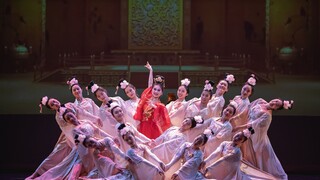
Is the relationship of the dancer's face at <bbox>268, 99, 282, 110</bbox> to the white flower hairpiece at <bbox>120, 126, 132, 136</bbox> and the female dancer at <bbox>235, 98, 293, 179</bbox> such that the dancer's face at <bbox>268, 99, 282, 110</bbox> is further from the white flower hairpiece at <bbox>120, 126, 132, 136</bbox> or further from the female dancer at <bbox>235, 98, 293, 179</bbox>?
the white flower hairpiece at <bbox>120, 126, 132, 136</bbox>

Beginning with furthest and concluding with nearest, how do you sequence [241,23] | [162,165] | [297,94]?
[241,23]
[297,94]
[162,165]

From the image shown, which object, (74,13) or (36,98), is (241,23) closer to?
(74,13)

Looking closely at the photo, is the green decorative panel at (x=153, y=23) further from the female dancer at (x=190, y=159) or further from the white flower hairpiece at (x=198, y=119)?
the female dancer at (x=190, y=159)

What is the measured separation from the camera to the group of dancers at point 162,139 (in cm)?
498

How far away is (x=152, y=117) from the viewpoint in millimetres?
5543

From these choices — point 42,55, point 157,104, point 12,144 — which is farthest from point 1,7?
point 157,104

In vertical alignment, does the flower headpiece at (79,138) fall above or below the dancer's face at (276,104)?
below

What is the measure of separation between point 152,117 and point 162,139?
0.31 m

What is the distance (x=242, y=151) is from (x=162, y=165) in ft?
3.24

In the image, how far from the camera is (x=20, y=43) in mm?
9922

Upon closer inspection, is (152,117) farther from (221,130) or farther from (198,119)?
(221,130)

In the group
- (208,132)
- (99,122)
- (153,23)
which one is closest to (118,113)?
(99,122)

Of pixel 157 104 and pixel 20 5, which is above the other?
pixel 20 5

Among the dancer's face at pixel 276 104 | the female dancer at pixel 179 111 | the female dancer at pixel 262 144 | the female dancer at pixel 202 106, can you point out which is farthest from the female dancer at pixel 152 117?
the dancer's face at pixel 276 104
